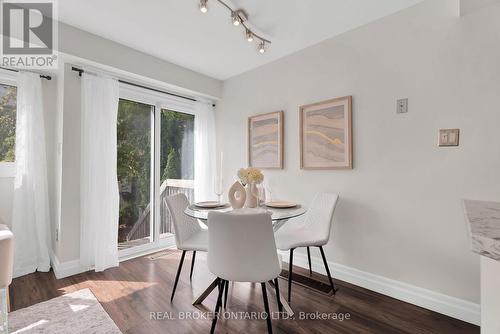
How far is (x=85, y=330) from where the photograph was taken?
5.49ft

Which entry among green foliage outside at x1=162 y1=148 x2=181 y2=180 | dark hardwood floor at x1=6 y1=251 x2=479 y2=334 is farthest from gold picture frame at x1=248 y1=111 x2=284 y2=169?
dark hardwood floor at x1=6 y1=251 x2=479 y2=334

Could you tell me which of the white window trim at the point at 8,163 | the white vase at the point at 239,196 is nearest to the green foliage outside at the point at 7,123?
the white window trim at the point at 8,163

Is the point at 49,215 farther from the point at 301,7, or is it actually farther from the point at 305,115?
the point at 301,7

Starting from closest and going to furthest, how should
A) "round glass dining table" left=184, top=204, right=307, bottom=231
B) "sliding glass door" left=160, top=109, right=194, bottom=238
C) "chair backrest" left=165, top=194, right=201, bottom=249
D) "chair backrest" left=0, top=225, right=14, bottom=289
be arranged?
1. "chair backrest" left=0, top=225, right=14, bottom=289
2. "round glass dining table" left=184, top=204, right=307, bottom=231
3. "chair backrest" left=165, top=194, right=201, bottom=249
4. "sliding glass door" left=160, top=109, right=194, bottom=238

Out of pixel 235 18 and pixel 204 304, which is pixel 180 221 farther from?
pixel 235 18

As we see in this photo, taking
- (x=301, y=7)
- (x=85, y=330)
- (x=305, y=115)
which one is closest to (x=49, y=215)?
(x=85, y=330)

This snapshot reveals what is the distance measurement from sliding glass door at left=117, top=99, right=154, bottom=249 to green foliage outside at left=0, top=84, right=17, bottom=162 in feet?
3.40

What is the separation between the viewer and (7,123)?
260 centimetres

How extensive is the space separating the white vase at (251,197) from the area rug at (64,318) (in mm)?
1310

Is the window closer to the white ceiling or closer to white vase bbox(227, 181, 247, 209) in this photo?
the white ceiling

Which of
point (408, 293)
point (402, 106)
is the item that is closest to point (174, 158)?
point (402, 106)

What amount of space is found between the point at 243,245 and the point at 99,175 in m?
2.07

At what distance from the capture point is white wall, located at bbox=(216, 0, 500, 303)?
69.6 inches

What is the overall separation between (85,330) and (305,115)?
2.71 meters
